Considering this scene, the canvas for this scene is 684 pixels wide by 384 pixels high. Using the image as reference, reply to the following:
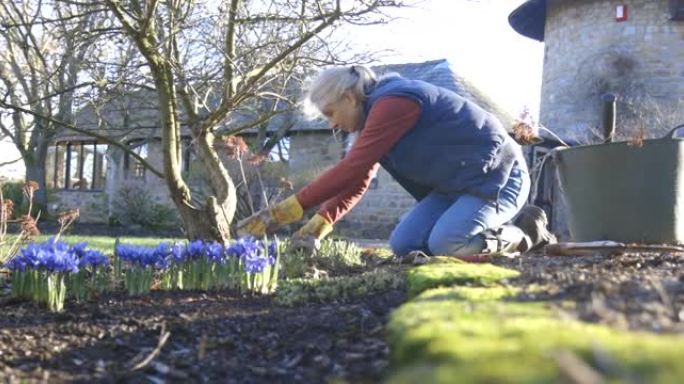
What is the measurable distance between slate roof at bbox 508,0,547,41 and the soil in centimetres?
1882

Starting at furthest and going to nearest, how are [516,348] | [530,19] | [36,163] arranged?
[530,19]
[36,163]
[516,348]

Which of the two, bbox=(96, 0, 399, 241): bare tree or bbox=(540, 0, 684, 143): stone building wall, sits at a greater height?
bbox=(540, 0, 684, 143): stone building wall

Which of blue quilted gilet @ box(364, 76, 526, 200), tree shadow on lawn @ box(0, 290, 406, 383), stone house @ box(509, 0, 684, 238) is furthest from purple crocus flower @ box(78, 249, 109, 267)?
stone house @ box(509, 0, 684, 238)

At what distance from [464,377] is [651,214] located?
15.4ft

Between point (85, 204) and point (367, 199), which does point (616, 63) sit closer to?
point (367, 199)

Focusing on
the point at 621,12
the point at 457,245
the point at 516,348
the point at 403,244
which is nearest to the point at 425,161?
the point at 457,245

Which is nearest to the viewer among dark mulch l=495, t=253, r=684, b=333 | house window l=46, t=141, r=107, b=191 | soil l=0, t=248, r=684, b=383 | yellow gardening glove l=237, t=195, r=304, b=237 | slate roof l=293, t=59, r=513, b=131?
dark mulch l=495, t=253, r=684, b=333

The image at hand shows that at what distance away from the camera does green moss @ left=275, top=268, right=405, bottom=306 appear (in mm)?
3162

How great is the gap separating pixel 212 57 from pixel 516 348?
18.9ft

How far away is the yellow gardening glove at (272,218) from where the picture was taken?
368 cm

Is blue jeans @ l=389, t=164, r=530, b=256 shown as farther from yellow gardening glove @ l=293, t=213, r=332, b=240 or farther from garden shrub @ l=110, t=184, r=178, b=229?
garden shrub @ l=110, t=184, r=178, b=229

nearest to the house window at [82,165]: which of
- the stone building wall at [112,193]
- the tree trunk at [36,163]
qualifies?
the stone building wall at [112,193]

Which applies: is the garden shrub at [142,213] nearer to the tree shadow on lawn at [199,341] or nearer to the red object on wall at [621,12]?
the red object on wall at [621,12]

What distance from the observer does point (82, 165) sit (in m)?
25.9
